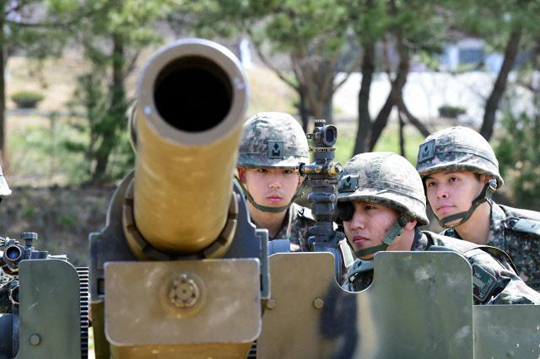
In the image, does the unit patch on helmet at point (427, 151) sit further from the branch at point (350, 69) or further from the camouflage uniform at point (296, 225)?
the branch at point (350, 69)

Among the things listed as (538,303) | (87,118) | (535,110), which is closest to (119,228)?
(538,303)

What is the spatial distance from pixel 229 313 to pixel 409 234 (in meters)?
2.29

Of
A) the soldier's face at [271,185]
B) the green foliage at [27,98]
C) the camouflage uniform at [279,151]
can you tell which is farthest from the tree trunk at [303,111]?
the soldier's face at [271,185]

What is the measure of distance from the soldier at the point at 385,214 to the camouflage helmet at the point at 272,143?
4.62 feet

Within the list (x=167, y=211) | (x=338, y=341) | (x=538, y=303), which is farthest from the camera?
(x=538, y=303)

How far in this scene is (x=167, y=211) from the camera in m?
3.68

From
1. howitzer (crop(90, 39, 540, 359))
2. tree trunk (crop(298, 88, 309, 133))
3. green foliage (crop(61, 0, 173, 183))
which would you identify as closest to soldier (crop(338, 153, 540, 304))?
howitzer (crop(90, 39, 540, 359))

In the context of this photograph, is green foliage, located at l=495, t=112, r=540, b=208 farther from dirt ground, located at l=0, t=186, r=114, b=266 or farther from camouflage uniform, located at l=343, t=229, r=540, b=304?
camouflage uniform, located at l=343, t=229, r=540, b=304

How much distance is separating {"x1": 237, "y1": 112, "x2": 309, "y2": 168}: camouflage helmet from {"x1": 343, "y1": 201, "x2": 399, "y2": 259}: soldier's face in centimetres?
154

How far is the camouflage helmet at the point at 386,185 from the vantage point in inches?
241

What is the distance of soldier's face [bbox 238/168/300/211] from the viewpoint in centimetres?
764

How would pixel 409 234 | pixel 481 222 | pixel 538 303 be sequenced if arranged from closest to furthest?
pixel 538 303 < pixel 409 234 < pixel 481 222

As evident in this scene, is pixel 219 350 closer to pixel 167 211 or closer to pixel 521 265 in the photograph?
pixel 167 211

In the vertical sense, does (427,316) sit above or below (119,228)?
below
